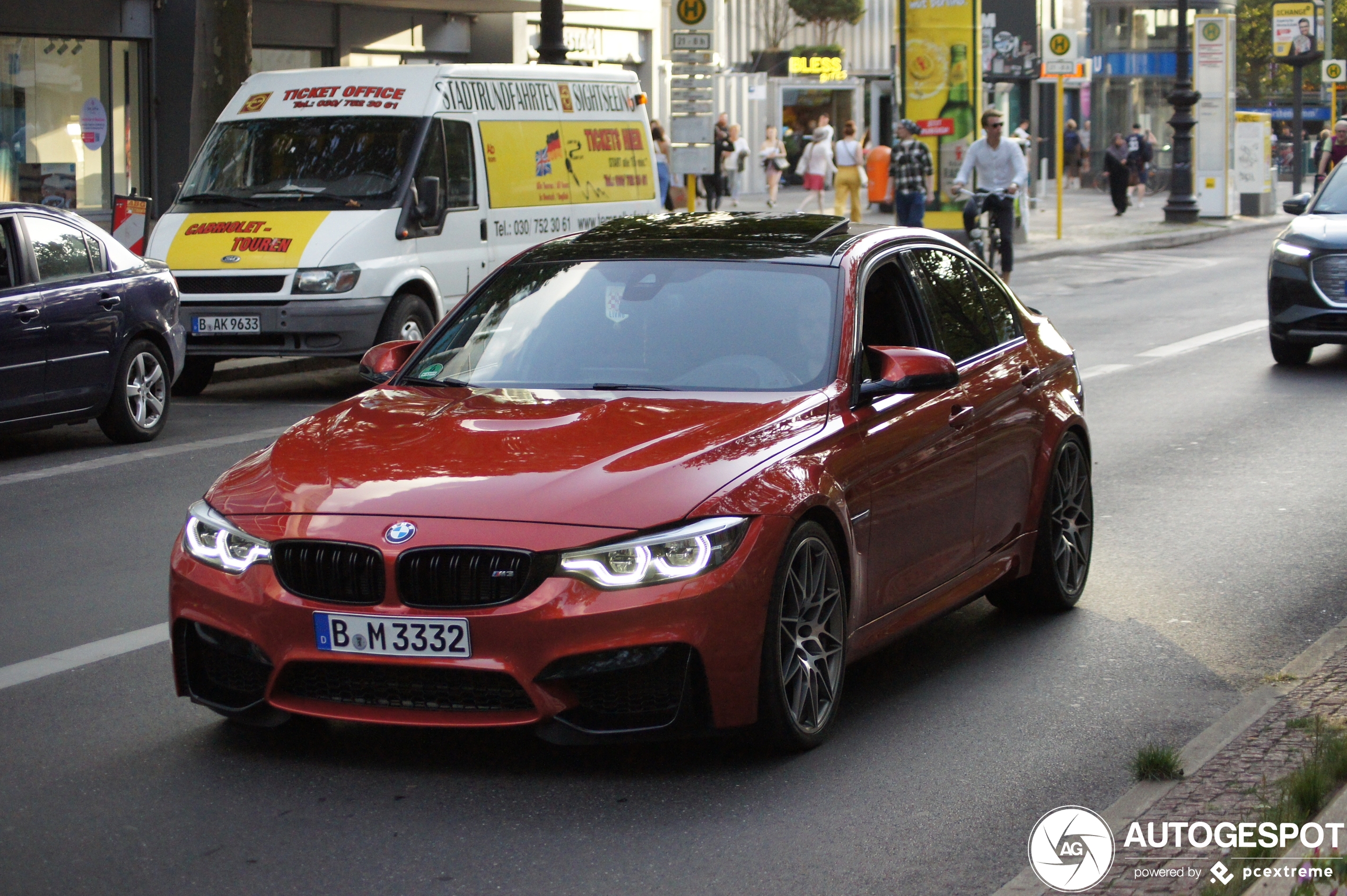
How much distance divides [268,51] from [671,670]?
25233 mm

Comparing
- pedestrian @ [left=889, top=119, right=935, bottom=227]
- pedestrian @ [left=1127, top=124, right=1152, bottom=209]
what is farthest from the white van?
pedestrian @ [left=1127, top=124, right=1152, bottom=209]

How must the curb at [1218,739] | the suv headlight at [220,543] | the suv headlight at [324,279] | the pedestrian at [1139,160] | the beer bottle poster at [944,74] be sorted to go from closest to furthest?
the curb at [1218,739]
the suv headlight at [220,543]
the suv headlight at [324,279]
the beer bottle poster at [944,74]
the pedestrian at [1139,160]

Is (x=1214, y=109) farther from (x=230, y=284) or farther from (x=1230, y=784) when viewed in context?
(x=1230, y=784)

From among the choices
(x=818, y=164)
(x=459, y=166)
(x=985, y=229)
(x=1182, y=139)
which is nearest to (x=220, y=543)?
(x=459, y=166)

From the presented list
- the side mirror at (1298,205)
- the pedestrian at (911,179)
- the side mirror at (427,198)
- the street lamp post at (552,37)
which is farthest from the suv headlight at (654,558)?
the pedestrian at (911,179)

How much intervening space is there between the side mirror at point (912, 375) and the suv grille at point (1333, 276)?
1028cm

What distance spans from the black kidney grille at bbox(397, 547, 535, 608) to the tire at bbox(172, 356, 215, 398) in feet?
34.3

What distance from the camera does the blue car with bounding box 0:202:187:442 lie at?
36.5 feet

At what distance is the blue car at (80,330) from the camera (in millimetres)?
11125

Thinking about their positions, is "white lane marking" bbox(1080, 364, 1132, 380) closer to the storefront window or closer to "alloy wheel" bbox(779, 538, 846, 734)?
"alloy wheel" bbox(779, 538, 846, 734)

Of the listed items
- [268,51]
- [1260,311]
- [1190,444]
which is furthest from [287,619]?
[268,51]

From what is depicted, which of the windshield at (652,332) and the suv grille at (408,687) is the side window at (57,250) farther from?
the suv grille at (408,687)

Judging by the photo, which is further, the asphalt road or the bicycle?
the bicycle

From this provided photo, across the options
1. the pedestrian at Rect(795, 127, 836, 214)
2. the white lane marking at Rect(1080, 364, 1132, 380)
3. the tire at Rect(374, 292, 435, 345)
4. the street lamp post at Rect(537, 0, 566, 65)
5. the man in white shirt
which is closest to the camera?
the tire at Rect(374, 292, 435, 345)
